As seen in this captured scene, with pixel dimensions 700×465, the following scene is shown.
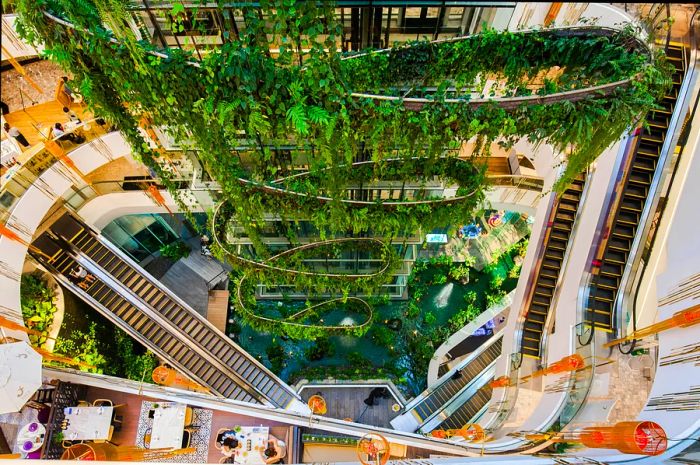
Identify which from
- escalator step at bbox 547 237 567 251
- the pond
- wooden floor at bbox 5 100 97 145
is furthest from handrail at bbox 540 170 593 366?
wooden floor at bbox 5 100 97 145

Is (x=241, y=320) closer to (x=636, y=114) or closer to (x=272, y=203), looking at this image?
(x=272, y=203)

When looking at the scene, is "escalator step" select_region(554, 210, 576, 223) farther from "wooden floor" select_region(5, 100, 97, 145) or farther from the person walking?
the person walking

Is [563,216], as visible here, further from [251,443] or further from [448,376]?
[251,443]

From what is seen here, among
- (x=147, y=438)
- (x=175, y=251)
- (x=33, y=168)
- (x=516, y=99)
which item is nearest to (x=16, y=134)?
(x=33, y=168)

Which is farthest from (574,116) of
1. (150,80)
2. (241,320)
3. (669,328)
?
(241,320)

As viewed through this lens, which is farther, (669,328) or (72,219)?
(72,219)

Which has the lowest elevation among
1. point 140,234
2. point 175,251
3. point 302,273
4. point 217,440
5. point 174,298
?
point 217,440

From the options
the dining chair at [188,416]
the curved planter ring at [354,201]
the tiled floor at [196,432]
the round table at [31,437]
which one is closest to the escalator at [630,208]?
the curved planter ring at [354,201]
